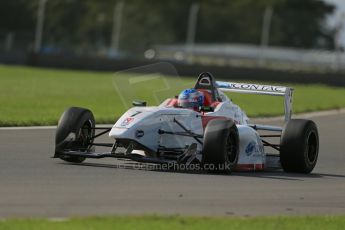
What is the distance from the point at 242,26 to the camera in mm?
50531

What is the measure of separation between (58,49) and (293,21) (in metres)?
12.0

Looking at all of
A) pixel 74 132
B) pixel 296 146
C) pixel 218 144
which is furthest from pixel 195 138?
pixel 74 132

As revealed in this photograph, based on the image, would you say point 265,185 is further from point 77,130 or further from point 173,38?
point 173,38

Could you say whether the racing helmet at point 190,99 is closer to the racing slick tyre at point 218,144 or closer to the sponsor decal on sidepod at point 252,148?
the sponsor decal on sidepod at point 252,148

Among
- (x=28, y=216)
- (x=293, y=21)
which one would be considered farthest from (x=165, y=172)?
(x=293, y=21)

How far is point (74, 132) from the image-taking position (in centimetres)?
1305

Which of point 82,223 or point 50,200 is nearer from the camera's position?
point 82,223

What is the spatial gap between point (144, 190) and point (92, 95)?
65.9 ft

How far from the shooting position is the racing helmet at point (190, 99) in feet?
44.2

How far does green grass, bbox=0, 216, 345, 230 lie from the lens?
8.27m

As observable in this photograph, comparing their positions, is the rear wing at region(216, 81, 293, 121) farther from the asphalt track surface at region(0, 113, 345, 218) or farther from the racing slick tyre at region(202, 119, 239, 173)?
the racing slick tyre at region(202, 119, 239, 173)

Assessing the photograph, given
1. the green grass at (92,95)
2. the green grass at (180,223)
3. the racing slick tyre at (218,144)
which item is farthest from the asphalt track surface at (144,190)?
the green grass at (92,95)

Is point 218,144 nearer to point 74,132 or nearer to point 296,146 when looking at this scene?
point 296,146

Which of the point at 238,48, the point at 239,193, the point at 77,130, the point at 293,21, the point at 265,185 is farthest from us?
the point at 238,48
